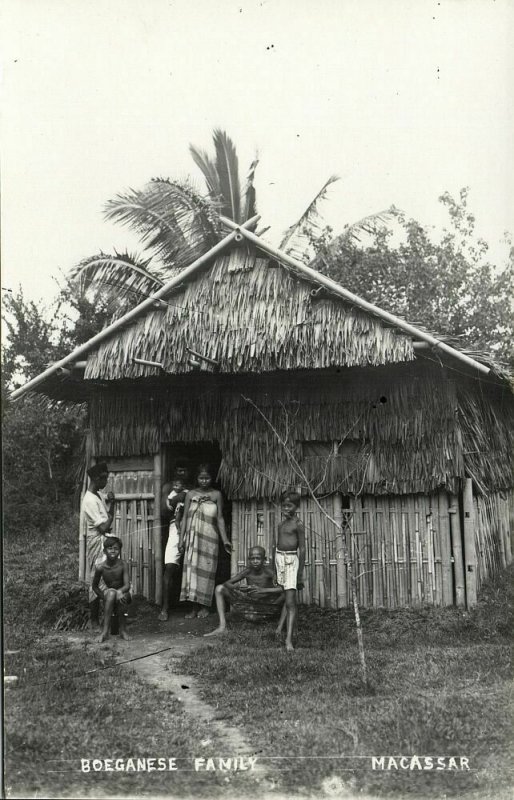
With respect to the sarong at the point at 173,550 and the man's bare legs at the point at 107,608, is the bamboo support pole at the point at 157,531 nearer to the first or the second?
the sarong at the point at 173,550

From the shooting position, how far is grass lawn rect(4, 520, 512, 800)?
15.8 feet

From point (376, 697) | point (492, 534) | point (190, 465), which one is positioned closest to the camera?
point (376, 697)

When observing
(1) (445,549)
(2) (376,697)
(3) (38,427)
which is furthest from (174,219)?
(2) (376,697)

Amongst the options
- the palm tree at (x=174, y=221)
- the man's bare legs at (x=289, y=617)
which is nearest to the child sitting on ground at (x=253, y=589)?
the man's bare legs at (x=289, y=617)

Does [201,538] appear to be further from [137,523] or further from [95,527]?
[95,527]

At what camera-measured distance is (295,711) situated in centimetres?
563

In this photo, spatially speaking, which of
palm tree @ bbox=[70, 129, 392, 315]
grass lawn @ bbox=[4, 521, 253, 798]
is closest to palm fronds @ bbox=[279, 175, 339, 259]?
palm tree @ bbox=[70, 129, 392, 315]

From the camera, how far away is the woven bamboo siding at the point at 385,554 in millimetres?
8406

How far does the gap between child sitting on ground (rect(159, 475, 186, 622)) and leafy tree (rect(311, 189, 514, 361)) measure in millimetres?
8552

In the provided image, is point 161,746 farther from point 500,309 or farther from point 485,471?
point 500,309

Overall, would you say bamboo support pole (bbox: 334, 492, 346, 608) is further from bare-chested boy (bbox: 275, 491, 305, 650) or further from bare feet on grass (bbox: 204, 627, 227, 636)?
bare feet on grass (bbox: 204, 627, 227, 636)

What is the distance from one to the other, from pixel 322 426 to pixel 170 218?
6919 mm

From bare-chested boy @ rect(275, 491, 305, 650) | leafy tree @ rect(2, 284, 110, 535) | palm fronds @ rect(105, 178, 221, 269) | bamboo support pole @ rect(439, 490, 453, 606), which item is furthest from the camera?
palm fronds @ rect(105, 178, 221, 269)

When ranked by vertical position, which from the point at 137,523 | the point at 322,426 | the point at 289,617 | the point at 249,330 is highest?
the point at 249,330
